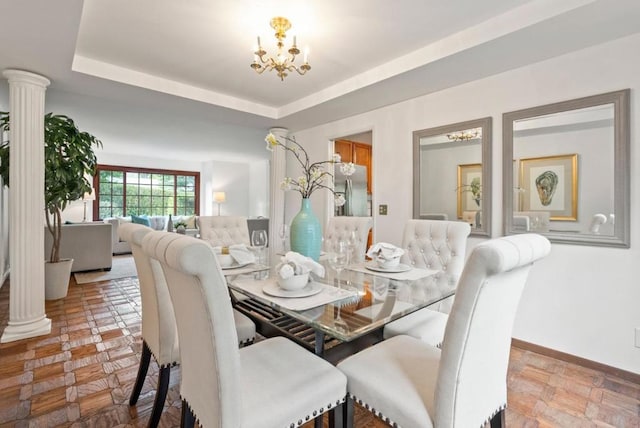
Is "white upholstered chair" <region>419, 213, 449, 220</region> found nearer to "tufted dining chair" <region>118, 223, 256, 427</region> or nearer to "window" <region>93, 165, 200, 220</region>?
"tufted dining chair" <region>118, 223, 256, 427</region>

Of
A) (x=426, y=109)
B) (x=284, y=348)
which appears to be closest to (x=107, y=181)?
(x=426, y=109)

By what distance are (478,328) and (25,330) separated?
10.6 ft

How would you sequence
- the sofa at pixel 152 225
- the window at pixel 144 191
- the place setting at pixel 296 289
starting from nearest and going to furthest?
1. the place setting at pixel 296 289
2. the sofa at pixel 152 225
3. the window at pixel 144 191

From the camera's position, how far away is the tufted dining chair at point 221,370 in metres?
0.82

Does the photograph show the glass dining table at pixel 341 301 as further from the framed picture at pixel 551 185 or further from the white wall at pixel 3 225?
the white wall at pixel 3 225

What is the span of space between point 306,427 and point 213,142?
19.0 feet

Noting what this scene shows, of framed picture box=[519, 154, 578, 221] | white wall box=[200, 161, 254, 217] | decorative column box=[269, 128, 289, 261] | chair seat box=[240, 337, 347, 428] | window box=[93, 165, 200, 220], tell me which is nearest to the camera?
chair seat box=[240, 337, 347, 428]

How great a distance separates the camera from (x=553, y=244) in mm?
2250

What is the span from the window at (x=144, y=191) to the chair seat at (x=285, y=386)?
802 centimetres

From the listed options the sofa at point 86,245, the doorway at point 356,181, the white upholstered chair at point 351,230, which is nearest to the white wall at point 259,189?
the sofa at point 86,245

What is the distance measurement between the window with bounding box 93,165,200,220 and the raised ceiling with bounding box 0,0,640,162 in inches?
221

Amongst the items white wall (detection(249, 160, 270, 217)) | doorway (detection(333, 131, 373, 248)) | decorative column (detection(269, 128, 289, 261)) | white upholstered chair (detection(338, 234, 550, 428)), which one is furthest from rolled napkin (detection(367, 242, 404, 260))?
white wall (detection(249, 160, 270, 217))

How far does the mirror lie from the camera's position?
102 inches

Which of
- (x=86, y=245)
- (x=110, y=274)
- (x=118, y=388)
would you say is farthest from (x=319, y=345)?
(x=86, y=245)
